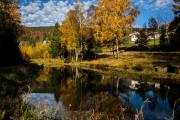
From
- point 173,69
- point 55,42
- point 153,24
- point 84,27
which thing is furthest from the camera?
point 153,24

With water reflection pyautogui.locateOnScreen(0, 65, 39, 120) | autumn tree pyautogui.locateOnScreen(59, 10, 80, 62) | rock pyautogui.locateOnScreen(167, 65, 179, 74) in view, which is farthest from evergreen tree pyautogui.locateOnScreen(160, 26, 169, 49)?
water reflection pyautogui.locateOnScreen(0, 65, 39, 120)

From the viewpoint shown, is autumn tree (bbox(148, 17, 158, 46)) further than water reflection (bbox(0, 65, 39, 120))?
Yes

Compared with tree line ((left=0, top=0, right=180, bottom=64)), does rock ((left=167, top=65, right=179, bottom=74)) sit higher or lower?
lower

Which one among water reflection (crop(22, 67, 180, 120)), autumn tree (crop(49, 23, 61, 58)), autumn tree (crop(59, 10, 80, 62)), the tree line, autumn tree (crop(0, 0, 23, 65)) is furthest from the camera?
autumn tree (crop(49, 23, 61, 58))

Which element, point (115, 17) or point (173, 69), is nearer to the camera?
point (173, 69)

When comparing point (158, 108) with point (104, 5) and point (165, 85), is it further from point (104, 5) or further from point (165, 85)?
point (104, 5)

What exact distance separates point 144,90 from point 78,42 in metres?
50.7

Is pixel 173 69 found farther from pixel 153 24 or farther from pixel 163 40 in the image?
pixel 153 24

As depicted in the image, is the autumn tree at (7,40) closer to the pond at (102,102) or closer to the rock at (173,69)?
the pond at (102,102)

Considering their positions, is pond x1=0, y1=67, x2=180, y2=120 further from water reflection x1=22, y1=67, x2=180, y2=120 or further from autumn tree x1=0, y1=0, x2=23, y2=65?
autumn tree x1=0, y1=0, x2=23, y2=65

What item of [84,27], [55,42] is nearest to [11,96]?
[84,27]

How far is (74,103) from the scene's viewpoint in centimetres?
1888

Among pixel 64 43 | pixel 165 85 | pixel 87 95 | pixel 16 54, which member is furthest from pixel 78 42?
pixel 87 95

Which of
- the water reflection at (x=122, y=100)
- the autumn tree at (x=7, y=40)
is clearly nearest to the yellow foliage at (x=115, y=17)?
the autumn tree at (x=7, y=40)
